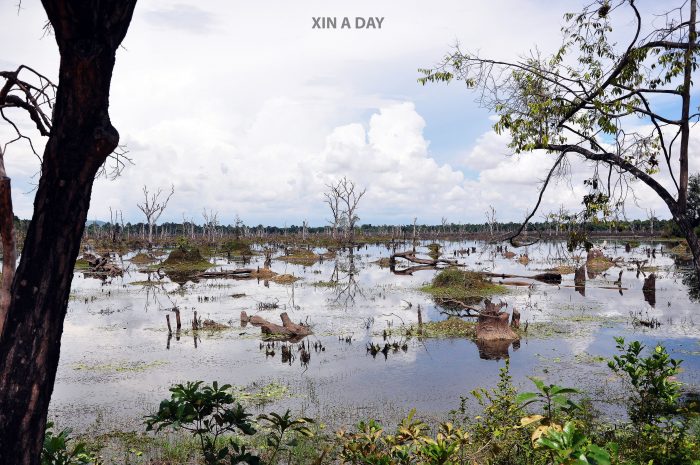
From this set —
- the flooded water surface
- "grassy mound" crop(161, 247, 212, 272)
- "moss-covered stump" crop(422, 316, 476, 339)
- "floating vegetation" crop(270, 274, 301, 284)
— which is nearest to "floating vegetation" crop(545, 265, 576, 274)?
the flooded water surface

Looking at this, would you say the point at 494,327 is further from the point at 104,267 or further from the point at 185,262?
the point at 185,262

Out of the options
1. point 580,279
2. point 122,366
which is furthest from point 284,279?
point 122,366

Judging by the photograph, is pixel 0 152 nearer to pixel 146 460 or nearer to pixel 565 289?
pixel 146 460

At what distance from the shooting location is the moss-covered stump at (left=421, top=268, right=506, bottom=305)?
27.5 metres

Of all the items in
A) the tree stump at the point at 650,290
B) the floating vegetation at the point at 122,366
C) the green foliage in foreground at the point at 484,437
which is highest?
the green foliage in foreground at the point at 484,437

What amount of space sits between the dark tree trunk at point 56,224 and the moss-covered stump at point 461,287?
79.3ft

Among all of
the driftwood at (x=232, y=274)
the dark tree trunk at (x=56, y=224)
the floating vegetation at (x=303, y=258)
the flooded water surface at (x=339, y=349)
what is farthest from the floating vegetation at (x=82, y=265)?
the dark tree trunk at (x=56, y=224)

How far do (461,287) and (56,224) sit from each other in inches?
1047

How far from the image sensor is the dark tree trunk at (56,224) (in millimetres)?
3537

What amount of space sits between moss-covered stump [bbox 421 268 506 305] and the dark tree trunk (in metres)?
24.2

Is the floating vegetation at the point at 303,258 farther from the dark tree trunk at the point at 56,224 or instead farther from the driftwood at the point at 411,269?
the dark tree trunk at the point at 56,224

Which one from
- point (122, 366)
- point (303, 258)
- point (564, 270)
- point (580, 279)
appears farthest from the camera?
point (303, 258)

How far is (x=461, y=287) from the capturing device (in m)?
28.7

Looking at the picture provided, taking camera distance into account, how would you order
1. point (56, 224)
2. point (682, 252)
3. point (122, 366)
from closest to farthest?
point (56, 224)
point (122, 366)
point (682, 252)
